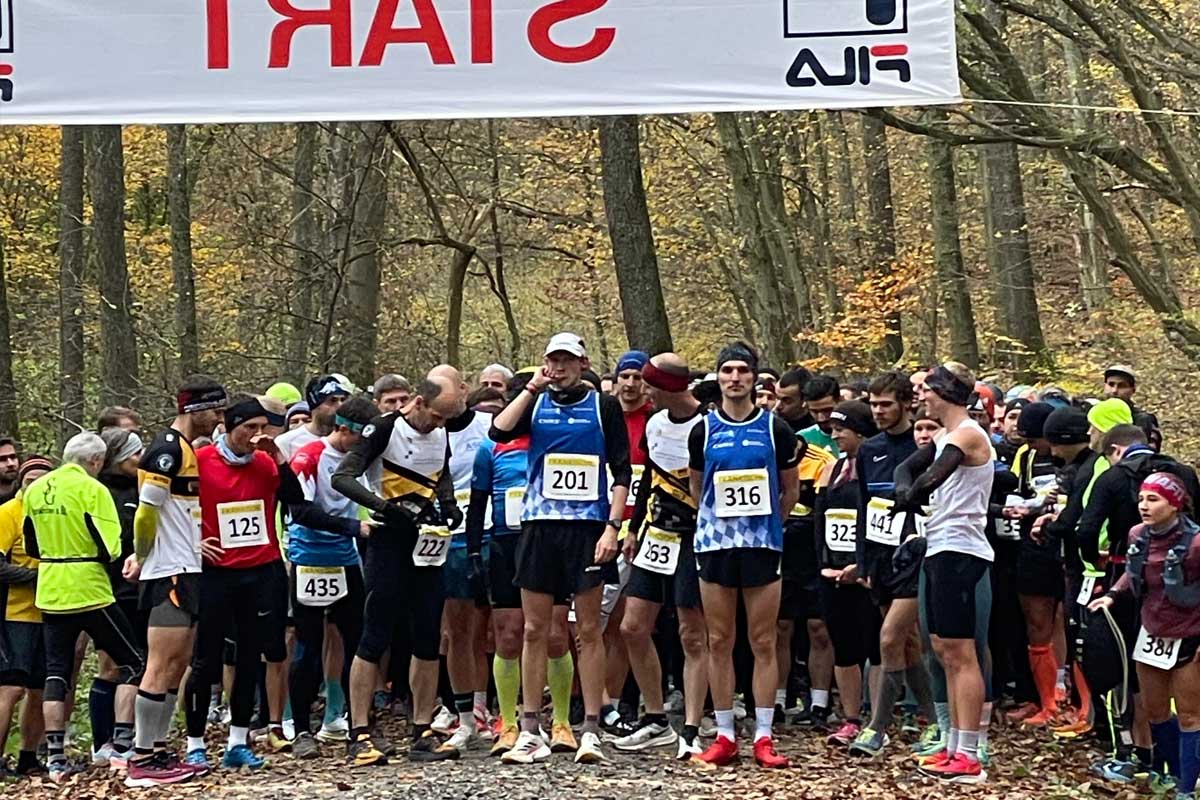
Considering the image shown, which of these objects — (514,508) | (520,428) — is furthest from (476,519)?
(520,428)

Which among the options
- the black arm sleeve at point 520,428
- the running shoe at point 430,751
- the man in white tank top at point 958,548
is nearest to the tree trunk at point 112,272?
the running shoe at point 430,751

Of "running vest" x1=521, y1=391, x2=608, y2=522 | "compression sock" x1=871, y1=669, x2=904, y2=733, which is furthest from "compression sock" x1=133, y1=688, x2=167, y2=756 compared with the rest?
"compression sock" x1=871, y1=669, x2=904, y2=733

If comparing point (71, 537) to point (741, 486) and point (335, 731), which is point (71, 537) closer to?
point (335, 731)

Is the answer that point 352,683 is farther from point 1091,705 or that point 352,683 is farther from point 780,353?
point 780,353

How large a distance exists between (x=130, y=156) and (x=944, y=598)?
20.6 meters

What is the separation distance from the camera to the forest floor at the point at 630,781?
7.61 metres

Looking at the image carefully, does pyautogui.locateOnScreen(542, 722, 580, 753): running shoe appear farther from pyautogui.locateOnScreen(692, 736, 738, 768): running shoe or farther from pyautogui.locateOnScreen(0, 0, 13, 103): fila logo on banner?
pyautogui.locateOnScreen(0, 0, 13, 103): fila logo on banner

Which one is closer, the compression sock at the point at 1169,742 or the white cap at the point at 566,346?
the compression sock at the point at 1169,742

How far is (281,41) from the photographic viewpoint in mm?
8328

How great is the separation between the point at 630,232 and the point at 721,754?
7.15m

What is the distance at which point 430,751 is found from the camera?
27.8ft

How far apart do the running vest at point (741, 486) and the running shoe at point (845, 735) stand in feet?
4.59

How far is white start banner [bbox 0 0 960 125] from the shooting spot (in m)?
8.20

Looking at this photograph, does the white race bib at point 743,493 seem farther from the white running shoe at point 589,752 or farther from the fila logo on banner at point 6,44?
the fila logo on banner at point 6,44
